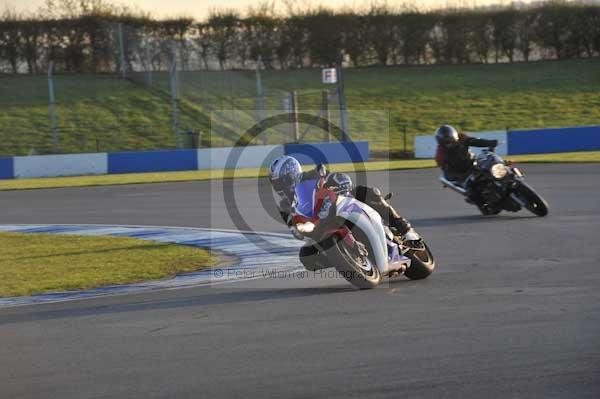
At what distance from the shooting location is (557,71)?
51.2 meters

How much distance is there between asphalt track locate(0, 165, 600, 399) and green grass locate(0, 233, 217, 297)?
125cm

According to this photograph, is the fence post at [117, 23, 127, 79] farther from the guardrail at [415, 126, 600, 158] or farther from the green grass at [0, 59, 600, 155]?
the guardrail at [415, 126, 600, 158]

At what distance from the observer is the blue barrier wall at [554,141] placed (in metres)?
34.8

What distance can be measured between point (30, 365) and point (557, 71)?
4736 centimetres

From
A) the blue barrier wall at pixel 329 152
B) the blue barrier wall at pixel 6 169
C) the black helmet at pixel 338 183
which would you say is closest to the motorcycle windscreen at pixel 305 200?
the black helmet at pixel 338 183

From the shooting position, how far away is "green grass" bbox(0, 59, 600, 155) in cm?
3841

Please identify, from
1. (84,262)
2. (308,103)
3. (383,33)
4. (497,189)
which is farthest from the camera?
(383,33)

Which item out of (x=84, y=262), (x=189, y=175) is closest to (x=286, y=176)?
(x=84, y=262)

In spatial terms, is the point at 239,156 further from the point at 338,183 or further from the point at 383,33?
the point at 338,183

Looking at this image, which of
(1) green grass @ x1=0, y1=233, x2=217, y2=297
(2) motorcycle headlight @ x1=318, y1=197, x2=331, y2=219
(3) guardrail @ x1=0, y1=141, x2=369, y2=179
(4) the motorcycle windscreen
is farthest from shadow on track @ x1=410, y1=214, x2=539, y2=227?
(3) guardrail @ x1=0, y1=141, x2=369, y2=179

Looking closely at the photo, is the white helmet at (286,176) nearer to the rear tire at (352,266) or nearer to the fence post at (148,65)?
the rear tire at (352,266)

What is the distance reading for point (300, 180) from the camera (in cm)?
895

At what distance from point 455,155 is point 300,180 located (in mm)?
7777

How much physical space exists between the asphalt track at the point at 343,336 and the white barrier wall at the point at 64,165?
76.6 feet
